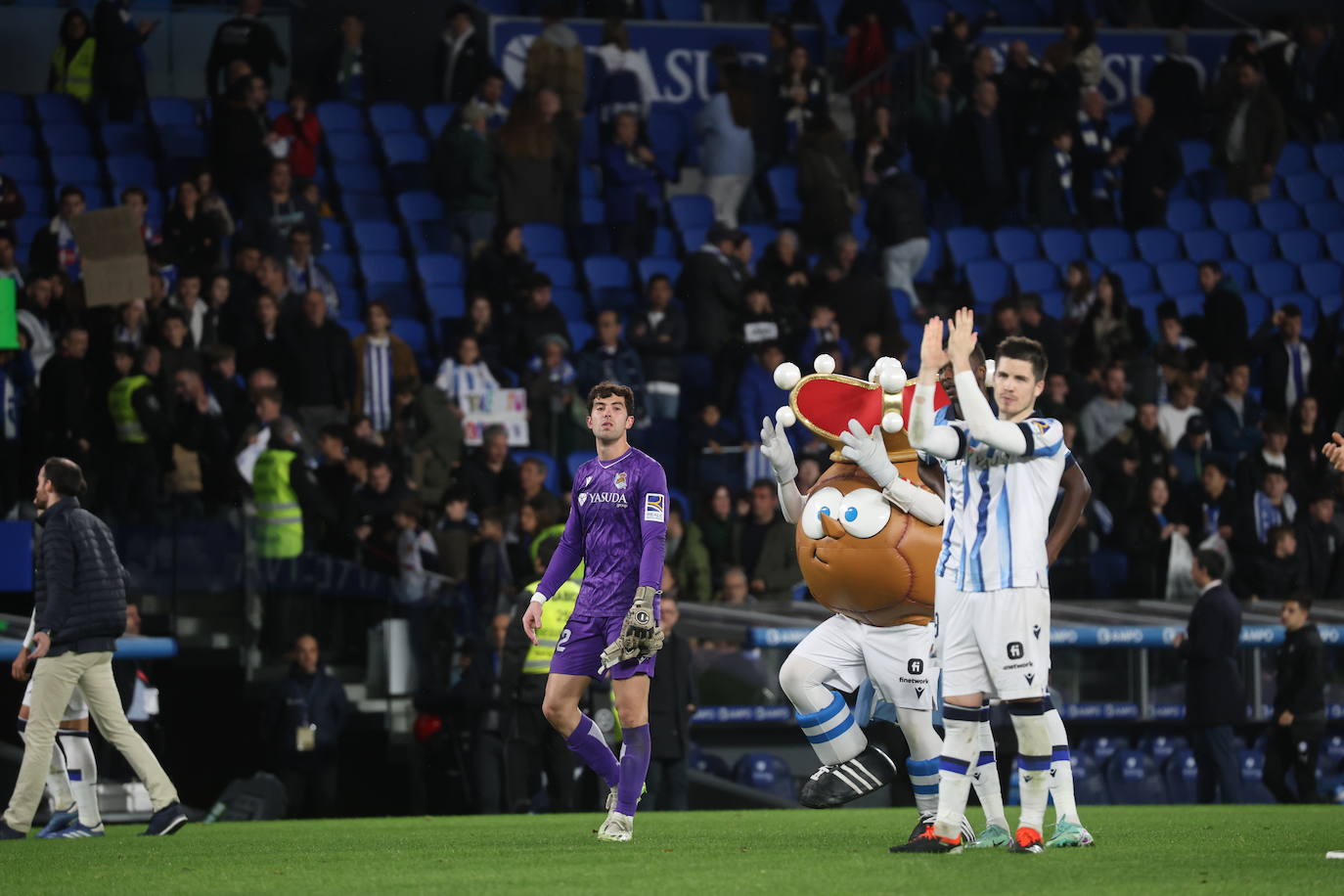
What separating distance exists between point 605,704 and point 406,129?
881 centimetres

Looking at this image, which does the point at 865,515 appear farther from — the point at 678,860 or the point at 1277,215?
the point at 1277,215

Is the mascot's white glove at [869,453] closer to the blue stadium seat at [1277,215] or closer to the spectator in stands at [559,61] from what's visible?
the spectator in stands at [559,61]

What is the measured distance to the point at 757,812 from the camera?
501 inches

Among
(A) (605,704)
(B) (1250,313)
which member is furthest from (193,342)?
(B) (1250,313)

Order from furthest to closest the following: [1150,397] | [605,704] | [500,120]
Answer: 1. [500,120]
2. [1150,397]
3. [605,704]

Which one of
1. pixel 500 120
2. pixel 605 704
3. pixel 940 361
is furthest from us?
pixel 500 120

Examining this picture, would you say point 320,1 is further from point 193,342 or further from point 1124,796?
point 1124,796

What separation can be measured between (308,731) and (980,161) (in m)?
10.6

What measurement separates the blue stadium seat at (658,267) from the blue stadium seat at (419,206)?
2132 mm

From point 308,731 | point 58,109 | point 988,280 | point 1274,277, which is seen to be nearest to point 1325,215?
point 1274,277

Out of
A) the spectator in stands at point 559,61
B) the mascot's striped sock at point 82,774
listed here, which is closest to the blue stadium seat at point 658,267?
the spectator in stands at point 559,61

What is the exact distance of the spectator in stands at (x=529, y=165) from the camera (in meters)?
19.4

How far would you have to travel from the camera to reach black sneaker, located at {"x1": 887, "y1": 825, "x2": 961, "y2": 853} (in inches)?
307

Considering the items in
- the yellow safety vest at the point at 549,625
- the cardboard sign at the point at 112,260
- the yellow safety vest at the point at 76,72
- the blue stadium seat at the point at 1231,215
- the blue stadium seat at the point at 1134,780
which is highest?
the yellow safety vest at the point at 76,72
